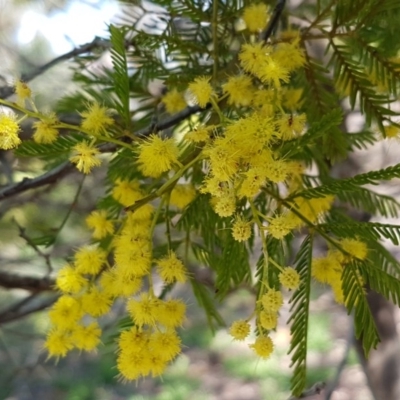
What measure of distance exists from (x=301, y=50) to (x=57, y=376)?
A: 1.08 m

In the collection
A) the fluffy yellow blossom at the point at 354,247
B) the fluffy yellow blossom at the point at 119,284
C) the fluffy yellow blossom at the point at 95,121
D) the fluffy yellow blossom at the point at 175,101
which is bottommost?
A: the fluffy yellow blossom at the point at 119,284

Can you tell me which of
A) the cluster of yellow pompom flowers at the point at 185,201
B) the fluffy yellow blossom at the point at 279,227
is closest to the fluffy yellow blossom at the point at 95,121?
the cluster of yellow pompom flowers at the point at 185,201

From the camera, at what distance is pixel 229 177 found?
232mm

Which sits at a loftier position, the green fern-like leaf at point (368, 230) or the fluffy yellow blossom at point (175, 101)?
the fluffy yellow blossom at point (175, 101)

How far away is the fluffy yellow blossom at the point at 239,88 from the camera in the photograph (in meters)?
0.32

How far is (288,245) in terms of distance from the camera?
1.32 feet

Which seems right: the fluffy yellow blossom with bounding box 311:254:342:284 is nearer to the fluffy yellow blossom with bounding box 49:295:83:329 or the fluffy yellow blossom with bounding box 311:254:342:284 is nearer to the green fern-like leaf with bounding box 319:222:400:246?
the green fern-like leaf with bounding box 319:222:400:246

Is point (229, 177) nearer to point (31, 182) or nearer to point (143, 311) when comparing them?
point (143, 311)

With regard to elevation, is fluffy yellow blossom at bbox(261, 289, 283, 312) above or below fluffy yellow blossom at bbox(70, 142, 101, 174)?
below

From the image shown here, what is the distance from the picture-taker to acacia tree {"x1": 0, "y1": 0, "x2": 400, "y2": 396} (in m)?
0.25

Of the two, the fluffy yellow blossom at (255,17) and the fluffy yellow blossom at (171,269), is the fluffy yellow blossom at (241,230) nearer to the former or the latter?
the fluffy yellow blossom at (171,269)

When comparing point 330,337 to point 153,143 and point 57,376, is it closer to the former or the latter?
point 57,376

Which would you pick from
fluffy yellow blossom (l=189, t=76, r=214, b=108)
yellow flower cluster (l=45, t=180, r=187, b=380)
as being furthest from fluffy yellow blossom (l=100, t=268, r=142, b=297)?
fluffy yellow blossom (l=189, t=76, r=214, b=108)

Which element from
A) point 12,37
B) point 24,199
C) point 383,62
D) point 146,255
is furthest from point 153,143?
point 12,37
